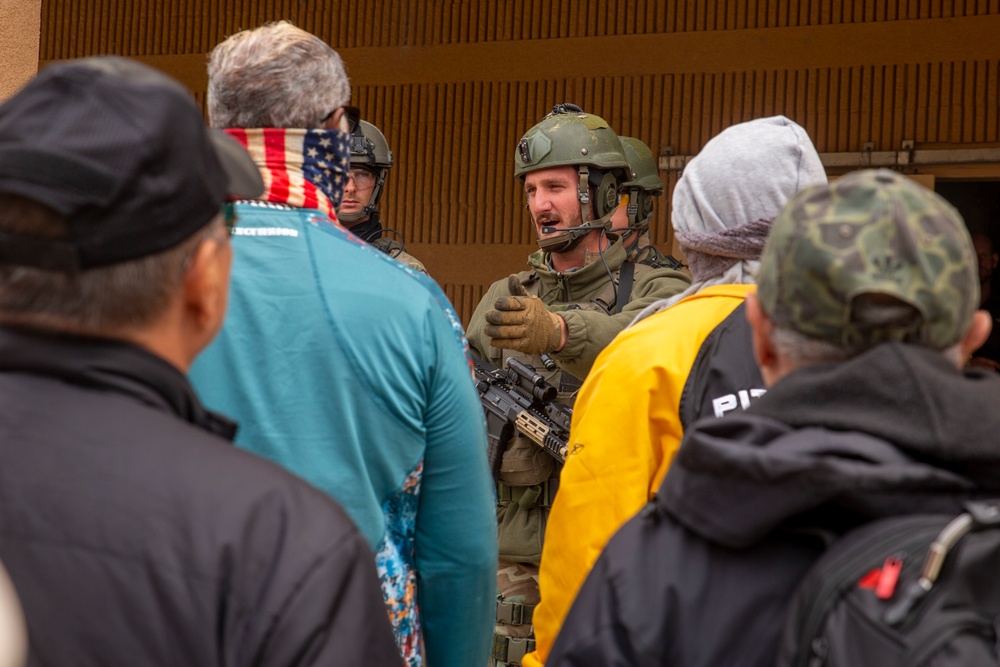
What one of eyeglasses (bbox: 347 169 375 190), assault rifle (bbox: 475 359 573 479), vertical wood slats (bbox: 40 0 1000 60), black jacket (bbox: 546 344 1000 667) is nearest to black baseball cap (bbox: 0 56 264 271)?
black jacket (bbox: 546 344 1000 667)

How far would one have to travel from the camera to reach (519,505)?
3658mm

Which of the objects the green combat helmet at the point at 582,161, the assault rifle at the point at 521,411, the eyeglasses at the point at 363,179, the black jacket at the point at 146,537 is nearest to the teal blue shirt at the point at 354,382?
the black jacket at the point at 146,537

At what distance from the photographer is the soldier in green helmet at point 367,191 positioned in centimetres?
464

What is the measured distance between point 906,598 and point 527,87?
5.82 m

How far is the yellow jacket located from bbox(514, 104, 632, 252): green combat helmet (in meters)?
1.82

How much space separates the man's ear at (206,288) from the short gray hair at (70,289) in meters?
0.03

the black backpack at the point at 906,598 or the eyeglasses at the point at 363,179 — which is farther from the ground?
the eyeglasses at the point at 363,179

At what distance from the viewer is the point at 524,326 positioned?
10.8 feet

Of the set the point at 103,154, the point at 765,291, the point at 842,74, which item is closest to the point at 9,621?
the point at 103,154

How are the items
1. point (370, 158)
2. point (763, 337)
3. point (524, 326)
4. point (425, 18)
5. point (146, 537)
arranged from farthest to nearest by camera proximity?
point (425, 18) → point (370, 158) → point (524, 326) → point (763, 337) → point (146, 537)

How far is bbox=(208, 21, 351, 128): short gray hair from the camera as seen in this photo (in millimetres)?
1894

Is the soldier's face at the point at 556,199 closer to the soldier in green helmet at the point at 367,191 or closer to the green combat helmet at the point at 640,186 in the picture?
the green combat helmet at the point at 640,186

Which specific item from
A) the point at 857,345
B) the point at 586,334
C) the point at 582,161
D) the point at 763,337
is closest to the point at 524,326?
the point at 586,334

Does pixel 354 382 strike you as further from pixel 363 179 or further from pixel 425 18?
pixel 425 18
